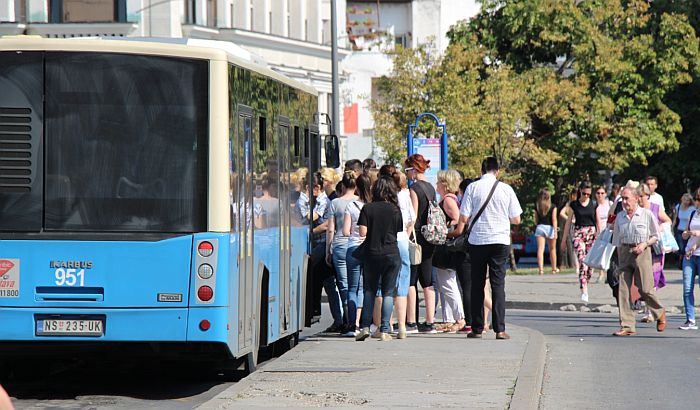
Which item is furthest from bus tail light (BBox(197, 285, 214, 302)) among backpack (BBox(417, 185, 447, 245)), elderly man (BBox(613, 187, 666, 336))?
elderly man (BBox(613, 187, 666, 336))

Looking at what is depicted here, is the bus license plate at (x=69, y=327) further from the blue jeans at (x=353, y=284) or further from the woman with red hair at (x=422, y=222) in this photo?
the woman with red hair at (x=422, y=222)

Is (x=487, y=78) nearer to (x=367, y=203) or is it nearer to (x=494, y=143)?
(x=494, y=143)

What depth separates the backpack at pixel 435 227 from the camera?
17.5m

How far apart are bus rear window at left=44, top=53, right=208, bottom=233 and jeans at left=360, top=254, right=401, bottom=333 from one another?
465 centimetres

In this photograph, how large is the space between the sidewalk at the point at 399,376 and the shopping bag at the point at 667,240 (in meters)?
3.44

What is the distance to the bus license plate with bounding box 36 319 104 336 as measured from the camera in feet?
38.8

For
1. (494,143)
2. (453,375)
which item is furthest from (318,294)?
(494,143)

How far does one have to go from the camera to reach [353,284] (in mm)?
17203

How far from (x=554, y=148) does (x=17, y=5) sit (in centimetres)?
Answer: 1503

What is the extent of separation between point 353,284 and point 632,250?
327cm

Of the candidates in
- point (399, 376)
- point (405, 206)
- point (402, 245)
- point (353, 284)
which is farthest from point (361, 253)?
point (399, 376)

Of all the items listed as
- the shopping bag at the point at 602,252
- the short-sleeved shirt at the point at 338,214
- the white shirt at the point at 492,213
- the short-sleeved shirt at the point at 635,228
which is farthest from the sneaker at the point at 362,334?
the shopping bag at the point at 602,252

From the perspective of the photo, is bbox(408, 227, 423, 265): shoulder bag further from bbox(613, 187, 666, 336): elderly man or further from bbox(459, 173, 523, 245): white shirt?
bbox(613, 187, 666, 336): elderly man

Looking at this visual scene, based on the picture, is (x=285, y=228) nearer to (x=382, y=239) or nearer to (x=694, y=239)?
(x=382, y=239)
